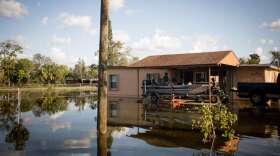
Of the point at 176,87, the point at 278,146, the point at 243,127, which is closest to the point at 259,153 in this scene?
the point at 278,146

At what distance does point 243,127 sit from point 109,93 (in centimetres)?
2040

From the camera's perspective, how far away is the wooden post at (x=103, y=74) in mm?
7090

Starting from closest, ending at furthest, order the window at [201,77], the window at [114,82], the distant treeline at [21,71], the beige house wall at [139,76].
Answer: the beige house wall at [139,76]
the window at [201,77]
the window at [114,82]
the distant treeline at [21,71]

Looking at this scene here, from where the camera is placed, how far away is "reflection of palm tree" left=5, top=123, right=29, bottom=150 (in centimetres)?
775

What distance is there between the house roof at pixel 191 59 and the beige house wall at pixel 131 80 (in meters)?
0.84

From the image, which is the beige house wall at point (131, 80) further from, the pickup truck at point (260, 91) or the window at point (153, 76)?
the pickup truck at point (260, 91)

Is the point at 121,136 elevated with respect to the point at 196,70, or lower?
lower

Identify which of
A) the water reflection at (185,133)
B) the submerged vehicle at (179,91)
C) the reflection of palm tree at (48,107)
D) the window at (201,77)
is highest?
the window at (201,77)

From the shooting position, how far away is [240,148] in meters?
7.14

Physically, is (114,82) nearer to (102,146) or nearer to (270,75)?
(270,75)

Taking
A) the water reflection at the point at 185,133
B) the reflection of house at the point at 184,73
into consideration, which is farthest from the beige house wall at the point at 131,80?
the water reflection at the point at 185,133

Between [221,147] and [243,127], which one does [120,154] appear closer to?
[221,147]

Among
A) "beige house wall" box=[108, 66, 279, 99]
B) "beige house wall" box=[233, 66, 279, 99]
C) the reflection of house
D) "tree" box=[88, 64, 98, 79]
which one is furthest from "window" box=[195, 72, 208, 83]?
"tree" box=[88, 64, 98, 79]

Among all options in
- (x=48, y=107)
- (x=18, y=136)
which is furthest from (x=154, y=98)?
(x=18, y=136)
